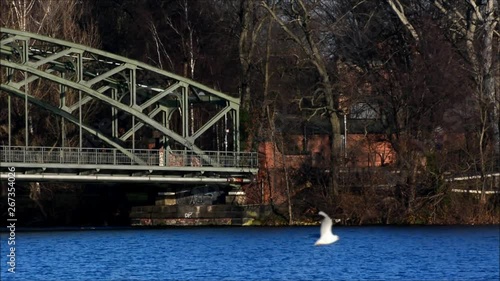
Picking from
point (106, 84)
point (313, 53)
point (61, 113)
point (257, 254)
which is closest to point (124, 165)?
point (61, 113)

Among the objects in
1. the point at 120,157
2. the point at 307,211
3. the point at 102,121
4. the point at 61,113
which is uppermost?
the point at 102,121

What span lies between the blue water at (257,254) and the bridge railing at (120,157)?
2.98 metres

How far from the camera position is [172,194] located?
64.4 metres

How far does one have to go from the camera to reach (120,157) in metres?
61.2

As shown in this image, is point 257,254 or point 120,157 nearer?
point 257,254

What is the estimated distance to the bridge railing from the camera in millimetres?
58406

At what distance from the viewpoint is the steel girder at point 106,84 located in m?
58.8

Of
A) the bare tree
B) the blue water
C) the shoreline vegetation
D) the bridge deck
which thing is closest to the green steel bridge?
the bridge deck

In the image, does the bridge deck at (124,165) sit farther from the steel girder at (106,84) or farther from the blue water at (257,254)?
the blue water at (257,254)

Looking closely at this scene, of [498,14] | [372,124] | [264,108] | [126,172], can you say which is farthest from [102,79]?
[498,14]

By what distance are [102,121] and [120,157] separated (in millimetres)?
9920

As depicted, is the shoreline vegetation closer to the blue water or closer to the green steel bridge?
the blue water

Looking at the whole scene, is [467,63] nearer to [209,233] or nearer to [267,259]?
[209,233]

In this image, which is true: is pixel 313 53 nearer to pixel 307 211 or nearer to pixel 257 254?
pixel 307 211
